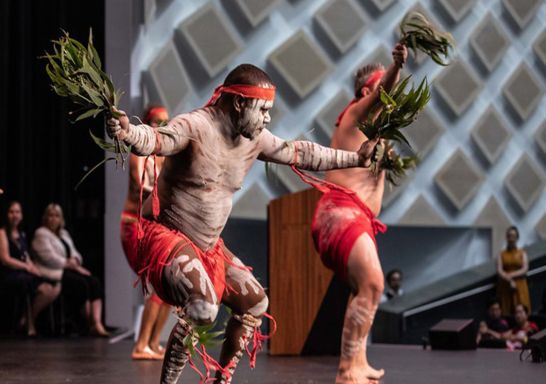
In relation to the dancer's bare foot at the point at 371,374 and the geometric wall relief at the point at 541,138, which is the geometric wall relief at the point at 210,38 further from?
the dancer's bare foot at the point at 371,374

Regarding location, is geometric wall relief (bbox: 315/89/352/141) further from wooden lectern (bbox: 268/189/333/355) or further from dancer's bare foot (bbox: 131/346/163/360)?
dancer's bare foot (bbox: 131/346/163/360)

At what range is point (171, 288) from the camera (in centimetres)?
386

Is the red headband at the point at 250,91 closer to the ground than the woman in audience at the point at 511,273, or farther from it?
farther from it

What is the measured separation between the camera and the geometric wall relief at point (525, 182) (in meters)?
12.1

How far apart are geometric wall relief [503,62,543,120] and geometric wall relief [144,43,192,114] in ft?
12.8

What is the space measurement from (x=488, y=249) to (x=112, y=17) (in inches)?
191

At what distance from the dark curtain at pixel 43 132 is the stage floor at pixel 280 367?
8.16 feet

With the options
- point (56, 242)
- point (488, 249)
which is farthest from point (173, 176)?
point (488, 249)

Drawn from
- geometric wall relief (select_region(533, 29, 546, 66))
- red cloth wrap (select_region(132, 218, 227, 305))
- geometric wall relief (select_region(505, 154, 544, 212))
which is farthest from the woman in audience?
red cloth wrap (select_region(132, 218, 227, 305))

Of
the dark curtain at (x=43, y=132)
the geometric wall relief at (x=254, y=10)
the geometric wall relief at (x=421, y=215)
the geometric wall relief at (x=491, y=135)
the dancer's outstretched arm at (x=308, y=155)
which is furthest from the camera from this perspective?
the geometric wall relief at (x=491, y=135)

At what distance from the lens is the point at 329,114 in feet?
36.0

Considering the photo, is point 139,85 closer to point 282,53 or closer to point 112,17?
point 112,17

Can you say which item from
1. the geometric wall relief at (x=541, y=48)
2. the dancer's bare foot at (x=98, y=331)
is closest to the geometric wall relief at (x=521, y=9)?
the geometric wall relief at (x=541, y=48)

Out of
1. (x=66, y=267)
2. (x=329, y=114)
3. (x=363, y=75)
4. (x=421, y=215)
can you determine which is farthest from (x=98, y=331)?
(x=363, y=75)
